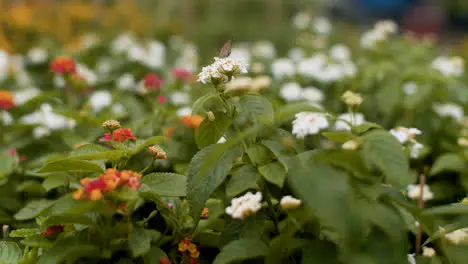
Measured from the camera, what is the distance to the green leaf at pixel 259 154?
1085 mm

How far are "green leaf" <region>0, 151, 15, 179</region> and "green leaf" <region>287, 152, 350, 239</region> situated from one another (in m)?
1.06

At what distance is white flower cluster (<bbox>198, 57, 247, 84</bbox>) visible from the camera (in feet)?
3.63

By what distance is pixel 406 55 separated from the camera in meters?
2.79

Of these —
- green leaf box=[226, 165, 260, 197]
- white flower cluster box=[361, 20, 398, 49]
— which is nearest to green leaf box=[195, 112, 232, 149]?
green leaf box=[226, 165, 260, 197]

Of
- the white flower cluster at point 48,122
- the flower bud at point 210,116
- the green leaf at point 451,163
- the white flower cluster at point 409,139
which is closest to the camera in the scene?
the flower bud at point 210,116

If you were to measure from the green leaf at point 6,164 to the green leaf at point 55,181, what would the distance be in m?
0.28

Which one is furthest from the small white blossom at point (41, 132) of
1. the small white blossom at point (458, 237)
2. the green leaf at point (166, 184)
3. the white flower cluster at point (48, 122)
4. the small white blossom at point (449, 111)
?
the small white blossom at point (449, 111)

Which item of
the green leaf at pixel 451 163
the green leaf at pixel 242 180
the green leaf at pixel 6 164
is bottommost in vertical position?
the green leaf at pixel 451 163

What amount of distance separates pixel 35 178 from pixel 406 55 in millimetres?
1953

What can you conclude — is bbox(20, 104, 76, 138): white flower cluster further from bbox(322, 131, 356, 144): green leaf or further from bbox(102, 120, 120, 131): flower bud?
bbox(322, 131, 356, 144): green leaf

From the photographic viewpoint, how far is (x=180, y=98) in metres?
2.30

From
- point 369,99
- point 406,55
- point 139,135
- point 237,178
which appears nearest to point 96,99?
point 139,135

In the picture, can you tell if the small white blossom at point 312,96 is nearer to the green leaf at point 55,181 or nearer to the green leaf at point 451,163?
the green leaf at point 451,163

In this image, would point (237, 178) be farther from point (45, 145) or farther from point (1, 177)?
point (45, 145)
